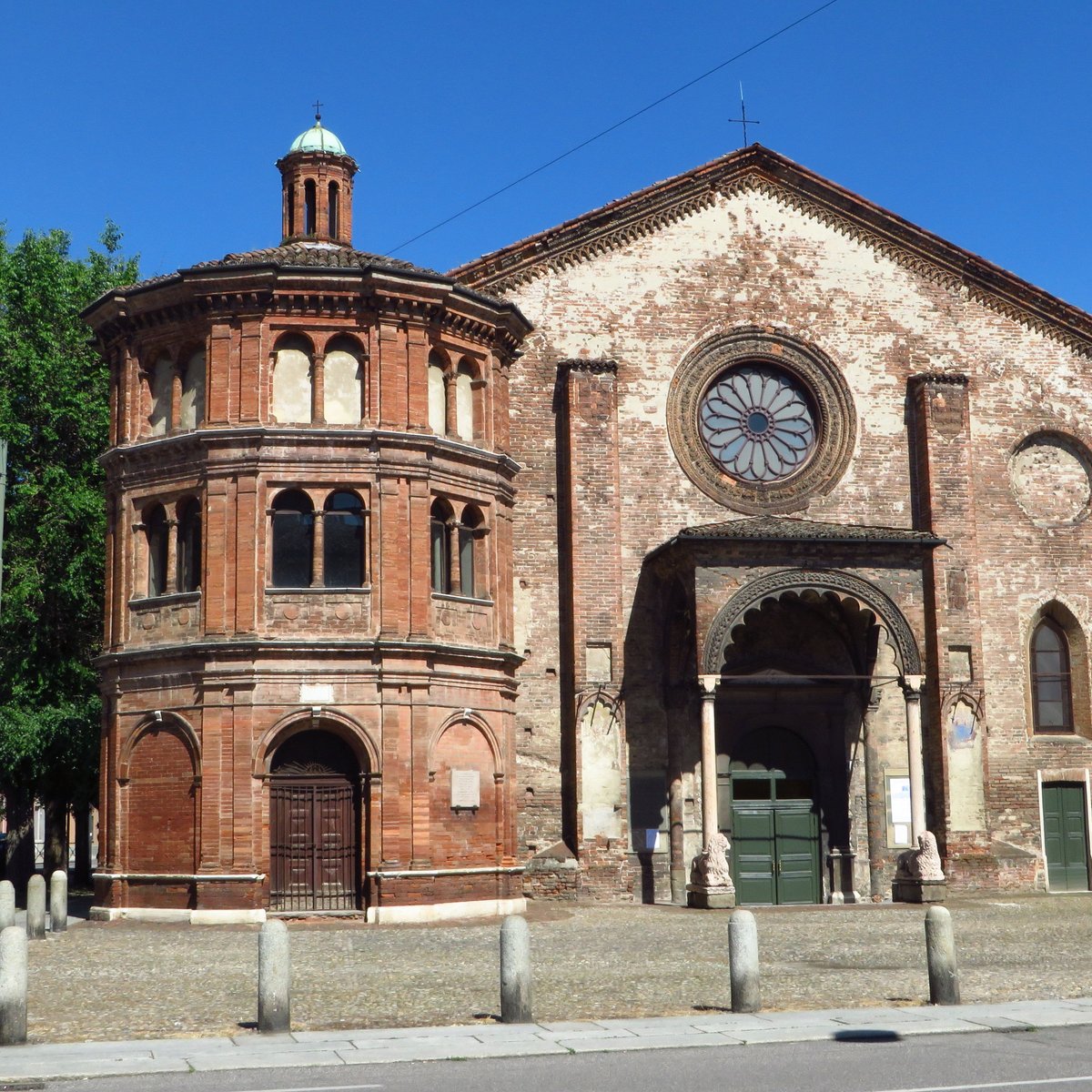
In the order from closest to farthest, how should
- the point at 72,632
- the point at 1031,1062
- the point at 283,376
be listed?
the point at 1031,1062, the point at 283,376, the point at 72,632

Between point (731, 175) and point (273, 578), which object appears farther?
point (731, 175)

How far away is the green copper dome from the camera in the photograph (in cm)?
3023

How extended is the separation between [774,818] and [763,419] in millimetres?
8009

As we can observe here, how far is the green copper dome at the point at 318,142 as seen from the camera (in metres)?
30.2

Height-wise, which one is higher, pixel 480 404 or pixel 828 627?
pixel 480 404

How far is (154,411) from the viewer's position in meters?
26.6

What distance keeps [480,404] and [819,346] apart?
25.5 feet

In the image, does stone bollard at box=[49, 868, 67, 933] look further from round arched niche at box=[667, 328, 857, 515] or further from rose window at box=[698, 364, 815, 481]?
rose window at box=[698, 364, 815, 481]

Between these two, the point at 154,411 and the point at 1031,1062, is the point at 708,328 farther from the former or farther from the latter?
the point at 1031,1062

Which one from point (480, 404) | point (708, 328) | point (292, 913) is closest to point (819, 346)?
point (708, 328)

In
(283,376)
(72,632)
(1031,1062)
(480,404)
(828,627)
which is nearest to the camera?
(1031,1062)

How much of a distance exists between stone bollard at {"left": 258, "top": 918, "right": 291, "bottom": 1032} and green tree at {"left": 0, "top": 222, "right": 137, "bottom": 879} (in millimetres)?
20054

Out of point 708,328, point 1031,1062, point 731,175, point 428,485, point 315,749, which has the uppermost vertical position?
point 731,175

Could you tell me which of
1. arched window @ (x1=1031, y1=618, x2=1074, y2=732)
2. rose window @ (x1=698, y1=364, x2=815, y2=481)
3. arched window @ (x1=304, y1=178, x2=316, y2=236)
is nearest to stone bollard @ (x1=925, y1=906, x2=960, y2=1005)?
rose window @ (x1=698, y1=364, x2=815, y2=481)
